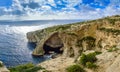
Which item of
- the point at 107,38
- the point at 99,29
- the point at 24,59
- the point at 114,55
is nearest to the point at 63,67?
the point at 114,55

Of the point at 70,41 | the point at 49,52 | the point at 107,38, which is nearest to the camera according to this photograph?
the point at 107,38

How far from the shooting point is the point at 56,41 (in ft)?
500

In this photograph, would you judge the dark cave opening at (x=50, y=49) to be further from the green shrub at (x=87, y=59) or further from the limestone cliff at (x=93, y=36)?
the green shrub at (x=87, y=59)

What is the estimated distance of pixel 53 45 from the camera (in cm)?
15312

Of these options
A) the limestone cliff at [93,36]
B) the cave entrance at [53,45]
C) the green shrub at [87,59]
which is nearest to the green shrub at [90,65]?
the green shrub at [87,59]

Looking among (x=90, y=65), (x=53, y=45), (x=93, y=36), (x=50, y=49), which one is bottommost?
(x=50, y=49)

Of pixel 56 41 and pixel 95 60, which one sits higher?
pixel 95 60

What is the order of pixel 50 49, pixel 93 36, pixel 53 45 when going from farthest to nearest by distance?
pixel 50 49
pixel 53 45
pixel 93 36

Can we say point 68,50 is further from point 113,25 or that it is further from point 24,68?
point 24,68

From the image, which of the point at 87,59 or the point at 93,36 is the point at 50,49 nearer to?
the point at 93,36

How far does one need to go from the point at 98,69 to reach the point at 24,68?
9.11 metres

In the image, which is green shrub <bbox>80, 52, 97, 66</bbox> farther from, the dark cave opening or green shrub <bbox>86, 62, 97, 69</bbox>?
the dark cave opening

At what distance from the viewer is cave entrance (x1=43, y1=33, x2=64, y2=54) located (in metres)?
150

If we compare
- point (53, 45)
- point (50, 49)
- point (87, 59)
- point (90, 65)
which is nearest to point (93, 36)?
point (53, 45)
